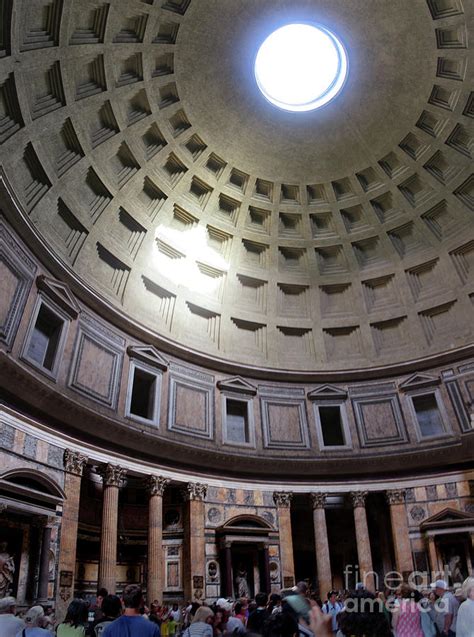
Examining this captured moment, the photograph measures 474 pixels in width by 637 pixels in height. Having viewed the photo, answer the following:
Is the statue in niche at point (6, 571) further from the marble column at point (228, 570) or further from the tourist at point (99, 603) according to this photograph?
the marble column at point (228, 570)

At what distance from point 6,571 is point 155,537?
224 inches

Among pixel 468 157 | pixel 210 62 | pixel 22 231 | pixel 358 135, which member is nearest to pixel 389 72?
pixel 358 135

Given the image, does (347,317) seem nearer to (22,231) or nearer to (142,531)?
(142,531)

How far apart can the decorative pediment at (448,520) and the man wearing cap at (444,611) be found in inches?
491

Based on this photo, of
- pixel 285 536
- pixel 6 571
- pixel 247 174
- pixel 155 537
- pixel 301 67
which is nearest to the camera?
pixel 6 571

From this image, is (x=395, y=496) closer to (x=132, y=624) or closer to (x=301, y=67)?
(x=132, y=624)

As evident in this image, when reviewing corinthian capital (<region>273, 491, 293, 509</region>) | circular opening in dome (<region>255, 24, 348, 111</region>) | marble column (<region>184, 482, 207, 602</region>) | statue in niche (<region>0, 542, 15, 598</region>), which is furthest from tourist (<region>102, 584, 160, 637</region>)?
circular opening in dome (<region>255, 24, 348, 111</region>)

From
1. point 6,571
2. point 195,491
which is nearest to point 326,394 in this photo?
point 195,491

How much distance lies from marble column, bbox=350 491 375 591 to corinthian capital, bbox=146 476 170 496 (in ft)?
26.7

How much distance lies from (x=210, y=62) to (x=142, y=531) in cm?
1854

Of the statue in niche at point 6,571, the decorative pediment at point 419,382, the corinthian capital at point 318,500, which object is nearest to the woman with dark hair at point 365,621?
the statue in niche at point 6,571

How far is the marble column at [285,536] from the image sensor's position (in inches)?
781

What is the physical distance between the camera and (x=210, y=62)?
21.1 metres

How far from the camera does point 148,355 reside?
67.9ft
